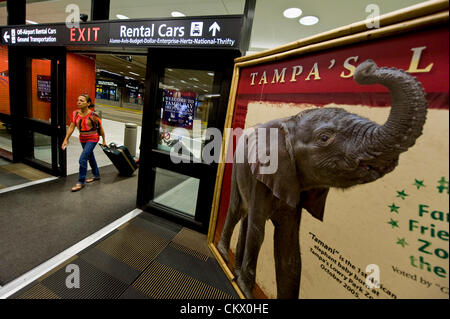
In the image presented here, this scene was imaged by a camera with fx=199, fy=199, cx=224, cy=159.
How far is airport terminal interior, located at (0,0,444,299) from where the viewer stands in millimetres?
2018

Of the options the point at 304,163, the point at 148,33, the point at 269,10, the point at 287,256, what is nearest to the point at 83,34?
the point at 148,33

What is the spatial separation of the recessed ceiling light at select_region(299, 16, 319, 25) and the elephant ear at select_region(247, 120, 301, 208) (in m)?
3.07

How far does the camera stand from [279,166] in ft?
4.63

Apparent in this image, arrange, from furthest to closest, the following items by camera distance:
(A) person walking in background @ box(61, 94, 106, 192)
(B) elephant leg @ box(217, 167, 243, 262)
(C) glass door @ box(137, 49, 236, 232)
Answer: (A) person walking in background @ box(61, 94, 106, 192) → (C) glass door @ box(137, 49, 236, 232) → (B) elephant leg @ box(217, 167, 243, 262)

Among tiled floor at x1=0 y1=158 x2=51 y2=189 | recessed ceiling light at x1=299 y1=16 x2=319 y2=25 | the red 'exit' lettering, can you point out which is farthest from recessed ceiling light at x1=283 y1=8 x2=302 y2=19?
tiled floor at x1=0 y1=158 x2=51 y2=189

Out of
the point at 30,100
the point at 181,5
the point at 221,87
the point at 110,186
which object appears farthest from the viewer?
the point at 30,100

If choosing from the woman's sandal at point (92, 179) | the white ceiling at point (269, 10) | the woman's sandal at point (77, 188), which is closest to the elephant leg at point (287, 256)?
the white ceiling at point (269, 10)

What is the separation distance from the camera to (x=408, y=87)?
0.86m

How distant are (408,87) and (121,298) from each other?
2.51 metres

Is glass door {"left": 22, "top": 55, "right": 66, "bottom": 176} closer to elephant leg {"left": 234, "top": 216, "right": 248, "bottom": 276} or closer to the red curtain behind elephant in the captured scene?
the red curtain behind elephant

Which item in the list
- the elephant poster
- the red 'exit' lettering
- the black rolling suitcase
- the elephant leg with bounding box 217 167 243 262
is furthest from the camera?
the black rolling suitcase

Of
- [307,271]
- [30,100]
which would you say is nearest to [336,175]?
[307,271]
